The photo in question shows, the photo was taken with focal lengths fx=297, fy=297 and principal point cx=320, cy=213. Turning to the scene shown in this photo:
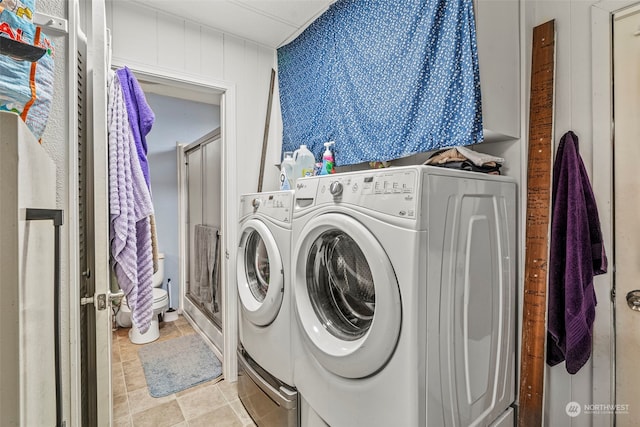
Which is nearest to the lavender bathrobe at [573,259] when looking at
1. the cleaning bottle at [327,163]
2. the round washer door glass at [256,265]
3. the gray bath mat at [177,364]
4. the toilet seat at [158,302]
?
the cleaning bottle at [327,163]

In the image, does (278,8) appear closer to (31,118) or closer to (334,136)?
(334,136)

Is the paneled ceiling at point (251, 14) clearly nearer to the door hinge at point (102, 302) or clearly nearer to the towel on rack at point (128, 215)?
the towel on rack at point (128, 215)

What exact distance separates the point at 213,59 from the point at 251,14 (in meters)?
0.41

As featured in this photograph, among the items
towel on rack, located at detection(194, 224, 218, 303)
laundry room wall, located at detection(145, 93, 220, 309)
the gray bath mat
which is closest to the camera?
the gray bath mat

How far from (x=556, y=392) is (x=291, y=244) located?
4.39ft

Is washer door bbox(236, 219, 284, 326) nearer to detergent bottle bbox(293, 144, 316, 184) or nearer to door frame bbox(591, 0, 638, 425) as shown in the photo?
detergent bottle bbox(293, 144, 316, 184)

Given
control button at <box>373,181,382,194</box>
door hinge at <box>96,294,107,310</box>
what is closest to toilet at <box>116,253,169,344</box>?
door hinge at <box>96,294,107,310</box>

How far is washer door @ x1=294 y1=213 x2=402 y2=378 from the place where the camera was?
99 cm

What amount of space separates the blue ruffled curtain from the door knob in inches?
32.6

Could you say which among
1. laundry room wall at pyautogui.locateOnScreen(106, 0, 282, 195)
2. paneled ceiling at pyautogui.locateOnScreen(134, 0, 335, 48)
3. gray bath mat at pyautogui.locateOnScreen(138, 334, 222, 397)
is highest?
paneled ceiling at pyautogui.locateOnScreen(134, 0, 335, 48)

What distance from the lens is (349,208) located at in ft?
3.68

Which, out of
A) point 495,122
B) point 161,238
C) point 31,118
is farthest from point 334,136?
point 161,238

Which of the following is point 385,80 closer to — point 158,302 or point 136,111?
point 136,111

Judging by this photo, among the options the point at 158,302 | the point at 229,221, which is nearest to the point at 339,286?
the point at 229,221
